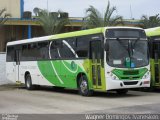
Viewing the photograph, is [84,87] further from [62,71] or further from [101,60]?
[62,71]

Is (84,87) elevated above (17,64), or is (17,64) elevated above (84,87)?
(17,64)

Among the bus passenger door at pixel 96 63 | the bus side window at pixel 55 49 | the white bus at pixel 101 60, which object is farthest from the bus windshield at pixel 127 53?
the bus side window at pixel 55 49

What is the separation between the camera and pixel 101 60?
1958 cm

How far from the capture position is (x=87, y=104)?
17.1 m

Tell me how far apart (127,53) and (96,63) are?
135 cm

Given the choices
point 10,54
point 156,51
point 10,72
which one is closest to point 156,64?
point 156,51

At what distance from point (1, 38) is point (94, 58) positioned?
25.0 meters

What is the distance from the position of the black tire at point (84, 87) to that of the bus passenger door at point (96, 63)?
56 centimetres

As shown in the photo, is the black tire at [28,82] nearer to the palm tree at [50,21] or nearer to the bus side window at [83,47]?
the bus side window at [83,47]

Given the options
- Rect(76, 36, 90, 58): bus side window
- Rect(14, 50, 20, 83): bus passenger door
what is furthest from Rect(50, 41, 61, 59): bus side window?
Rect(14, 50, 20, 83): bus passenger door

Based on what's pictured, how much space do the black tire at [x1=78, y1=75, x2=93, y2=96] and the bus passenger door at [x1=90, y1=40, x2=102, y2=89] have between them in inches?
21.9

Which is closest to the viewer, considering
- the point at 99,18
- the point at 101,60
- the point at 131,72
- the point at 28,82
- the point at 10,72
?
the point at 101,60

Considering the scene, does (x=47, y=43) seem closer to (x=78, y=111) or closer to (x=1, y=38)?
(x=78, y=111)

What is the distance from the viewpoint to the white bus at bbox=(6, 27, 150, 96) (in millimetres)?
19516
